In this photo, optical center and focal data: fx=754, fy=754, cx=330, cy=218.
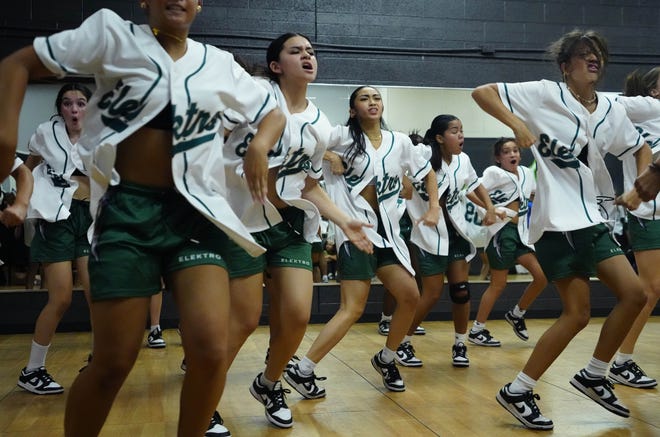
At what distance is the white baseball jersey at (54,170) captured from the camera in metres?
4.34

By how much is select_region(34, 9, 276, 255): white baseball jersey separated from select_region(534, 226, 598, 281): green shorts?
5.03ft

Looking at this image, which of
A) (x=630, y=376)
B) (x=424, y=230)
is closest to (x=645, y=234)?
(x=630, y=376)

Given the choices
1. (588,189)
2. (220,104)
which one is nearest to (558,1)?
(588,189)

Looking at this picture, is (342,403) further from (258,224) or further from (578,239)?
(578,239)

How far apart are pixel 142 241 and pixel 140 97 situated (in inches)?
15.2

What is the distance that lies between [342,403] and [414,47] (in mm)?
5895

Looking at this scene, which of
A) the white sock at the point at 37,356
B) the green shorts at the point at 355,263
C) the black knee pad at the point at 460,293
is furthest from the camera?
the black knee pad at the point at 460,293

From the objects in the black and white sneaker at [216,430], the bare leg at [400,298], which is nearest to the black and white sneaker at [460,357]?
the bare leg at [400,298]

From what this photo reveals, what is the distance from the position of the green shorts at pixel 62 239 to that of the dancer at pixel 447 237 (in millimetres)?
2095

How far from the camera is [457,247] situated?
5.27m

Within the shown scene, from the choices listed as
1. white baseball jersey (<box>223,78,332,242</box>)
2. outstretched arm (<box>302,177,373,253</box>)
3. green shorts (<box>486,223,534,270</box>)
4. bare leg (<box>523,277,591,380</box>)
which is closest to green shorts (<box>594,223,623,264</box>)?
bare leg (<box>523,277,591,380</box>)

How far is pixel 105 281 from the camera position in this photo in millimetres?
1971

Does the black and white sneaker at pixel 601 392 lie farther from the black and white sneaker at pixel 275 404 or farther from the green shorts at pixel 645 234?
A: the black and white sneaker at pixel 275 404

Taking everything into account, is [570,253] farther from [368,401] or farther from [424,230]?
[424,230]
